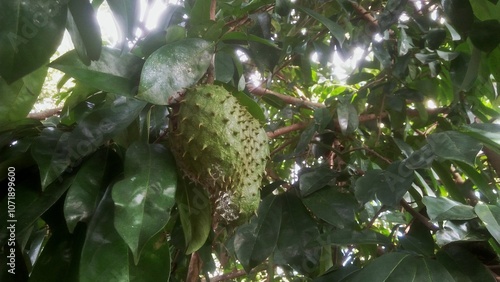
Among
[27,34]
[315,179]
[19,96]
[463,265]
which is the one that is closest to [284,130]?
[315,179]

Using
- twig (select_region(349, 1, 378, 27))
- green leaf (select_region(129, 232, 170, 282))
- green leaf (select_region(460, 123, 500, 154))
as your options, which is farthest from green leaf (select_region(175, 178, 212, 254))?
twig (select_region(349, 1, 378, 27))

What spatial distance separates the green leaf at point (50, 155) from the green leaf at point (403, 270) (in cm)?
54

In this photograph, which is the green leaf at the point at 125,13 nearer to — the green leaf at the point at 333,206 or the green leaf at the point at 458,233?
the green leaf at the point at 333,206

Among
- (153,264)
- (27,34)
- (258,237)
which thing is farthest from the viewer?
(258,237)

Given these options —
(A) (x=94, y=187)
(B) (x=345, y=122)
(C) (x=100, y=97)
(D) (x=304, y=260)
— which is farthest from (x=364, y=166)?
(A) (x=94, y=187)

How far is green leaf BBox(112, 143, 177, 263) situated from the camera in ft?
2.11

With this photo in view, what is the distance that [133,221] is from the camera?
0.66 meters

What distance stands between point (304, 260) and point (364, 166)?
0.57 metres

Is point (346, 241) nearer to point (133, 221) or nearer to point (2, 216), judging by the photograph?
point (133, 221)

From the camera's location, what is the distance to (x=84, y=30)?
73 centimetres

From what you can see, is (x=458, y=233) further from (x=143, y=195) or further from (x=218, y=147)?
(x=143, y=195)

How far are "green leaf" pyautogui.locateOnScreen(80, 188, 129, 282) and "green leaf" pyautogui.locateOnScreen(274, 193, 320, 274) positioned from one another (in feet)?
1.49

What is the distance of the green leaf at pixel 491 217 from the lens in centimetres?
86

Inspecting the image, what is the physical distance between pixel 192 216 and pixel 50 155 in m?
0.27
